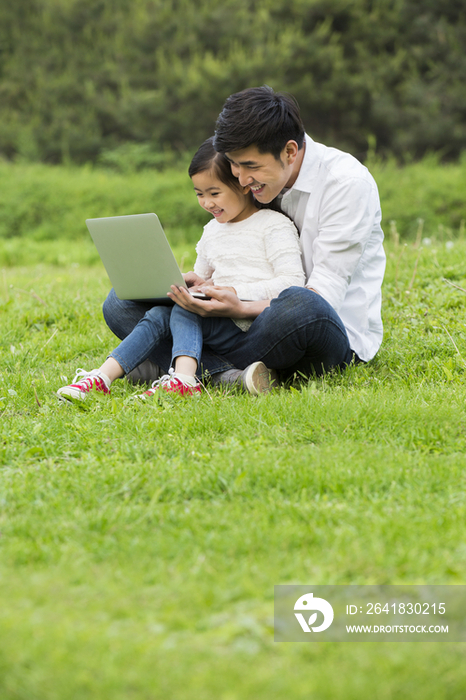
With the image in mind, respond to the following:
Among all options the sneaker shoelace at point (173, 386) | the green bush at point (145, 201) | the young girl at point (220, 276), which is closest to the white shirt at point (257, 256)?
the young girl at point (220, 276)

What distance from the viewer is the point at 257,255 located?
3.27 meters

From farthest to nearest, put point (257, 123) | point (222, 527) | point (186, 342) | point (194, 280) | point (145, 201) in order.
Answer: point (145, 201), point (194, 280), point (186, 342), point (257, 123), point (222, 527)

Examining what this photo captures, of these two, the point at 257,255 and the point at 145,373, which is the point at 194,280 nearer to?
the point at 257,255

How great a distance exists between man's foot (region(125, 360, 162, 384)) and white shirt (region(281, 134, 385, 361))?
0.94 metres

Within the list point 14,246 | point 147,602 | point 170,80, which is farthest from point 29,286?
point 170,80

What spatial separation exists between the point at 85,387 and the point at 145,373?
1.53 feet

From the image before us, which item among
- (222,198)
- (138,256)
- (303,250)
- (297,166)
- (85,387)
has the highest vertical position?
(297,166)

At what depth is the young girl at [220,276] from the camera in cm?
308

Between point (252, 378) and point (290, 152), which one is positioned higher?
point (290, 152)

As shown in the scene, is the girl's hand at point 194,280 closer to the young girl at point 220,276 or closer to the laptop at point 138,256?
the young girl at point 220,276

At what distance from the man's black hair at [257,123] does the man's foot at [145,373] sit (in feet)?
3.80

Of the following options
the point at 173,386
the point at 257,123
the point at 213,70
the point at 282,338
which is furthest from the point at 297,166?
the point at 213,70

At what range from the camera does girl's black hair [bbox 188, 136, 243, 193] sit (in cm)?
316

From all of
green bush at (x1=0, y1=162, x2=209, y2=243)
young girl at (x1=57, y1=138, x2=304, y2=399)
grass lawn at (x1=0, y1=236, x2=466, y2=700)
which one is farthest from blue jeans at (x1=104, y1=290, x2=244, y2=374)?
green bush at (x1=0, y1=162, x2=209, y2=243)
